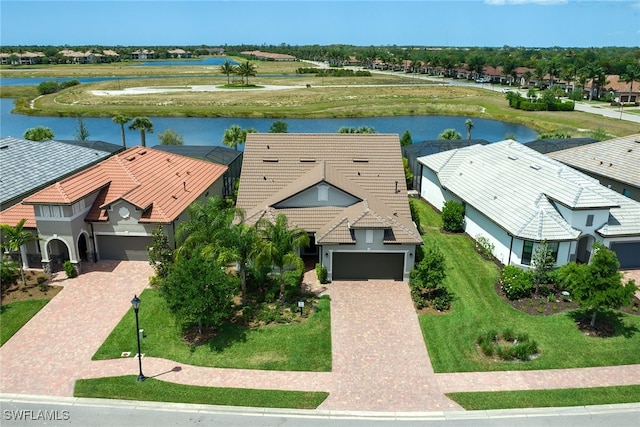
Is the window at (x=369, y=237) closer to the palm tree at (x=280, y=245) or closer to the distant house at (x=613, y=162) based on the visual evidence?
the palm tree at (x=280, y=245)

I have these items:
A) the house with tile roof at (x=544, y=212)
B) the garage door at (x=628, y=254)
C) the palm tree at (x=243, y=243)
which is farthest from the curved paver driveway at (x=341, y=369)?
the garage door at (x=628, y=254)

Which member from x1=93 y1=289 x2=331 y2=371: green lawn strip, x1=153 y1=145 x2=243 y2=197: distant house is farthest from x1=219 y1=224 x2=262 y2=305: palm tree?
x1=153 y1=145 x2=243 y2=197: distant house

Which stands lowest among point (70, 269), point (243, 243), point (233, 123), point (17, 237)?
point (70, 269)

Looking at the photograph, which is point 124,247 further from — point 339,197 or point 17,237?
point 339,197

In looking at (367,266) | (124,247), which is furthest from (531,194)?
(124,247)

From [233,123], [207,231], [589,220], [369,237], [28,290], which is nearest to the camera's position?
[207,231]

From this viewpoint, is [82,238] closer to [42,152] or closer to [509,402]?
[42,152]

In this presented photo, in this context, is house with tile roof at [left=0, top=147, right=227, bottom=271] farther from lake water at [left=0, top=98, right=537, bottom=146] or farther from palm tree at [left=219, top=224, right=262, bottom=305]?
lake water at [left=0, top=98, right=537, bottom=146]
